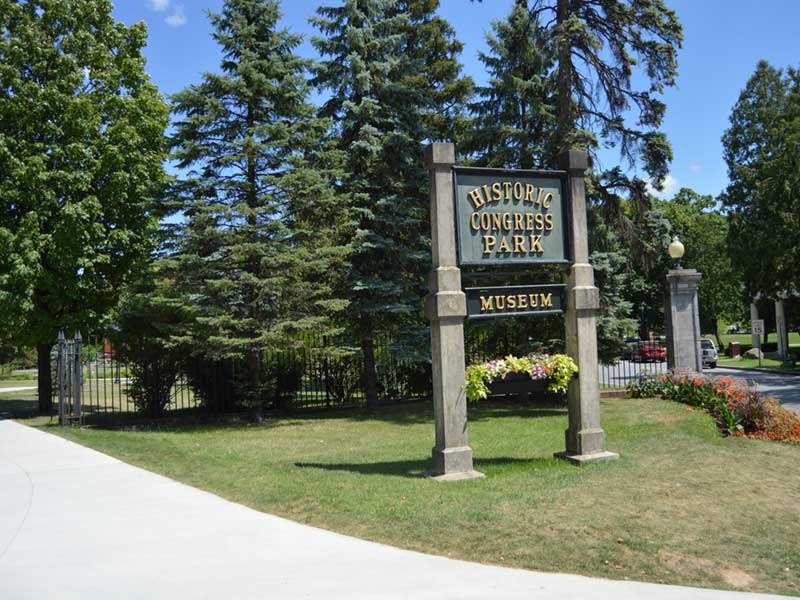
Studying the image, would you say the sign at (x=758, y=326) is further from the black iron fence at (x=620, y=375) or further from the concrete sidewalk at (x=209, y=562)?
the concrete sidewalk at (x=209, y=562)

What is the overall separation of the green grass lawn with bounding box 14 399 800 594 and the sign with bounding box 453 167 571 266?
2846 millimetres

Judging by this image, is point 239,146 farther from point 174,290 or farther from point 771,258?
point 771,258

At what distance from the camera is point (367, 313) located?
54.0 feet

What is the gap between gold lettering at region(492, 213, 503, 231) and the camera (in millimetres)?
8531

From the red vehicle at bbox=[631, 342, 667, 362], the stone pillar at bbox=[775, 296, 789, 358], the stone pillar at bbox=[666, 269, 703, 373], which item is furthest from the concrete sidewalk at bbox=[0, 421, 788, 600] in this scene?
the stone pillar at bbox=[775, 296, 789, 358]

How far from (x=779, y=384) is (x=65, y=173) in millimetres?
24036

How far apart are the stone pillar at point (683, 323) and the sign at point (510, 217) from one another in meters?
8.60

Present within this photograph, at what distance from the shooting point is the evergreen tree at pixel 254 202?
1391cm

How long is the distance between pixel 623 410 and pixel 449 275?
8.08 meters

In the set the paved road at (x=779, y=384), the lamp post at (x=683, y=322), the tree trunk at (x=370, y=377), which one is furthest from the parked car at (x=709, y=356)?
the tree trunk at (x=370, y=377)

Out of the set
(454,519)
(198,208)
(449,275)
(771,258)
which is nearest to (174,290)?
(198,208)

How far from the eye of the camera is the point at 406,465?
912 centimetres

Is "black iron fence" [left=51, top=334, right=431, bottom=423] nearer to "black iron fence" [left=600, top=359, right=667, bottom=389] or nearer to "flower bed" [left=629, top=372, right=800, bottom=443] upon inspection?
"black iron fence" [left=600, top=359, right=667, bottom=389]

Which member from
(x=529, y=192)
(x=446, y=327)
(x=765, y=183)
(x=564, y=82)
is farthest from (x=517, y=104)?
(x=765, y=183)
